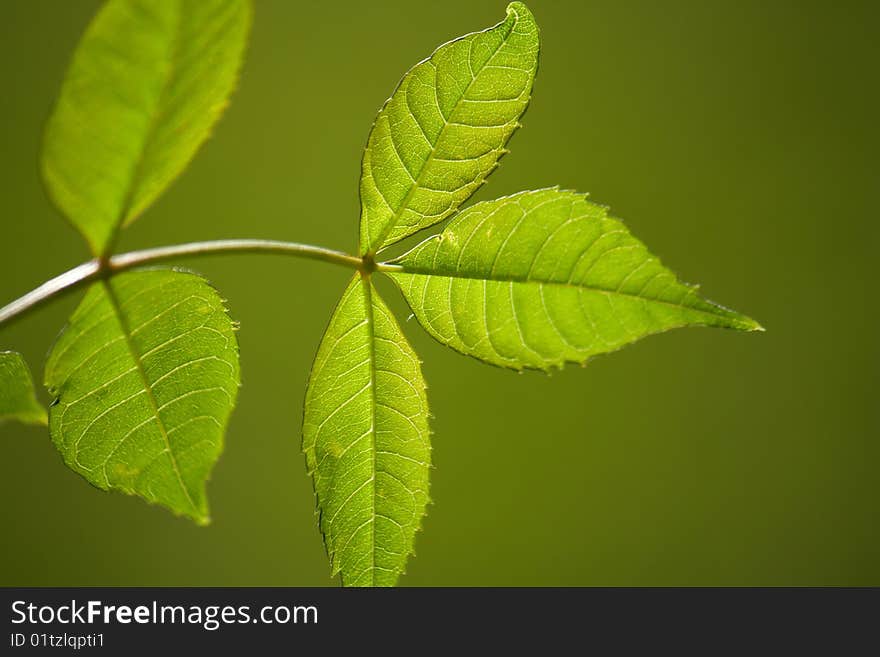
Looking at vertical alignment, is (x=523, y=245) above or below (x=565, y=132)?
below

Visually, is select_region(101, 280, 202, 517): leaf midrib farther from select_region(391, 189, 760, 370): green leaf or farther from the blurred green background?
the blurred green background

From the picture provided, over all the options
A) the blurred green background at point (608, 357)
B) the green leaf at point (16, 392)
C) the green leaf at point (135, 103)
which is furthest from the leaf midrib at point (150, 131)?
the blurred green background at point (608, 357)

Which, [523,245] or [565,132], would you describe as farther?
[565,132]

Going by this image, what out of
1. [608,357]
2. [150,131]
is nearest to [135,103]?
[150,131]
